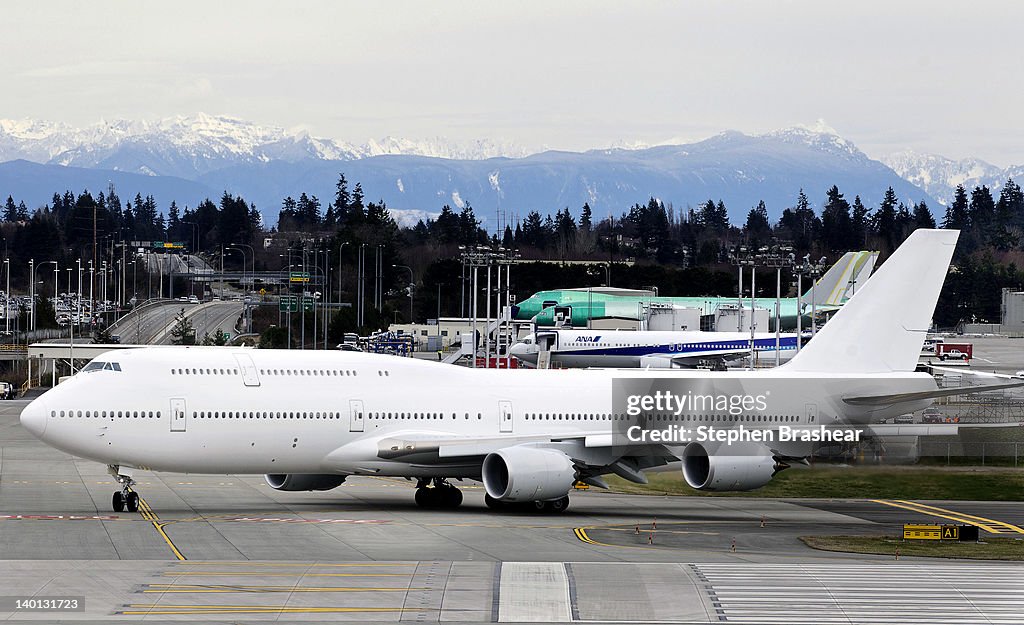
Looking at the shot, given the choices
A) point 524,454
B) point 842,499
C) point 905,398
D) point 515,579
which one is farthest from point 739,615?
point 842,499

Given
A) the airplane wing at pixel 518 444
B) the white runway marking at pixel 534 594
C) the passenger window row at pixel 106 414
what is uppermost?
the passenger window row at pixel 106 414

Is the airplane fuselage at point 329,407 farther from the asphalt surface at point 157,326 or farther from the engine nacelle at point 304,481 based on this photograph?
the asphalt surface at point 157,326

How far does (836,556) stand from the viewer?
32812 mm

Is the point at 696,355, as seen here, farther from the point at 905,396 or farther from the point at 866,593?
the point at 866,593

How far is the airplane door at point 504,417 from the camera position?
42469mm

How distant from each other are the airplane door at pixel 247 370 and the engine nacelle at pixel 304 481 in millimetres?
3899

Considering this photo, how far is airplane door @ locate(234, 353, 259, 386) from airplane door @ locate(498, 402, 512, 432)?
7.88 meters

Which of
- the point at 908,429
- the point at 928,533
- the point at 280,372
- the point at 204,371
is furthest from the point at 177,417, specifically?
the point at 908,429

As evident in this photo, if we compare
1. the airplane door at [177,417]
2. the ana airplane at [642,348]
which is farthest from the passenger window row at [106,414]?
the ana airplane at [642,348]

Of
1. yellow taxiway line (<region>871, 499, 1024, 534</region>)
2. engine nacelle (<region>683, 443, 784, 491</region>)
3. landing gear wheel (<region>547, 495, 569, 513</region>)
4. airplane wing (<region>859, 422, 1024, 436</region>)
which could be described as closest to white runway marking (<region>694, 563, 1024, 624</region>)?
yellow taxiway line (<region>871, 499, 1024, 534</region>)

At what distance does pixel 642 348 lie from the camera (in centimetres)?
11400

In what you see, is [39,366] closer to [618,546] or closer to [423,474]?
[423,474]

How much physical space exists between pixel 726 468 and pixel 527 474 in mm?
6151

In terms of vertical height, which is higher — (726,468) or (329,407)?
(329,407)
